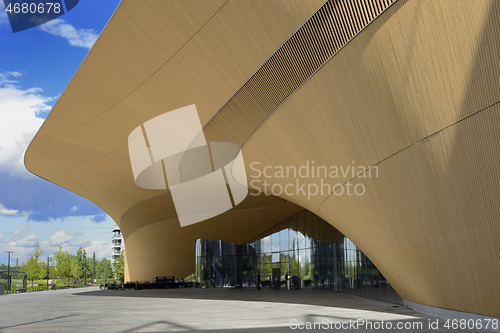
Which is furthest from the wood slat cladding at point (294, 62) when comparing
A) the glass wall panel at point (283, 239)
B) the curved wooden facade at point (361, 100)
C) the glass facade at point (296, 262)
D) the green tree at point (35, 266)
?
the green tree at point (35, 266)

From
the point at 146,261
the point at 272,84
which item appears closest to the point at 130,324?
the point at 272,84

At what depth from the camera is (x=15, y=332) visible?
7.97 m

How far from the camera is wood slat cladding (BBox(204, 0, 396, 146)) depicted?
785 centimetres

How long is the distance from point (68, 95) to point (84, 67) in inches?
79.0

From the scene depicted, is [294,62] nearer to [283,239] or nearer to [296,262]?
[296,262]

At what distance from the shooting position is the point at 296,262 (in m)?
27.6

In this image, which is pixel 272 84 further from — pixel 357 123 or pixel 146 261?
pixel 146 261

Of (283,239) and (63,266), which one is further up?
(283,239)

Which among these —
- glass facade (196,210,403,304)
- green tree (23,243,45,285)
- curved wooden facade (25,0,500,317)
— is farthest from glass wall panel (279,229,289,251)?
green tree (23,243,45,285)

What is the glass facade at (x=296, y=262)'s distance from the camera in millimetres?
A: 17828

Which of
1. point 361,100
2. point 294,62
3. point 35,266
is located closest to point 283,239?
point 294,62

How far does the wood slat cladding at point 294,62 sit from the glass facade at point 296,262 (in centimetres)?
755

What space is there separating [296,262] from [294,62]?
66.8 feet

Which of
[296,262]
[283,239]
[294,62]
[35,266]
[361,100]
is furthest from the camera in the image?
[35,266]
